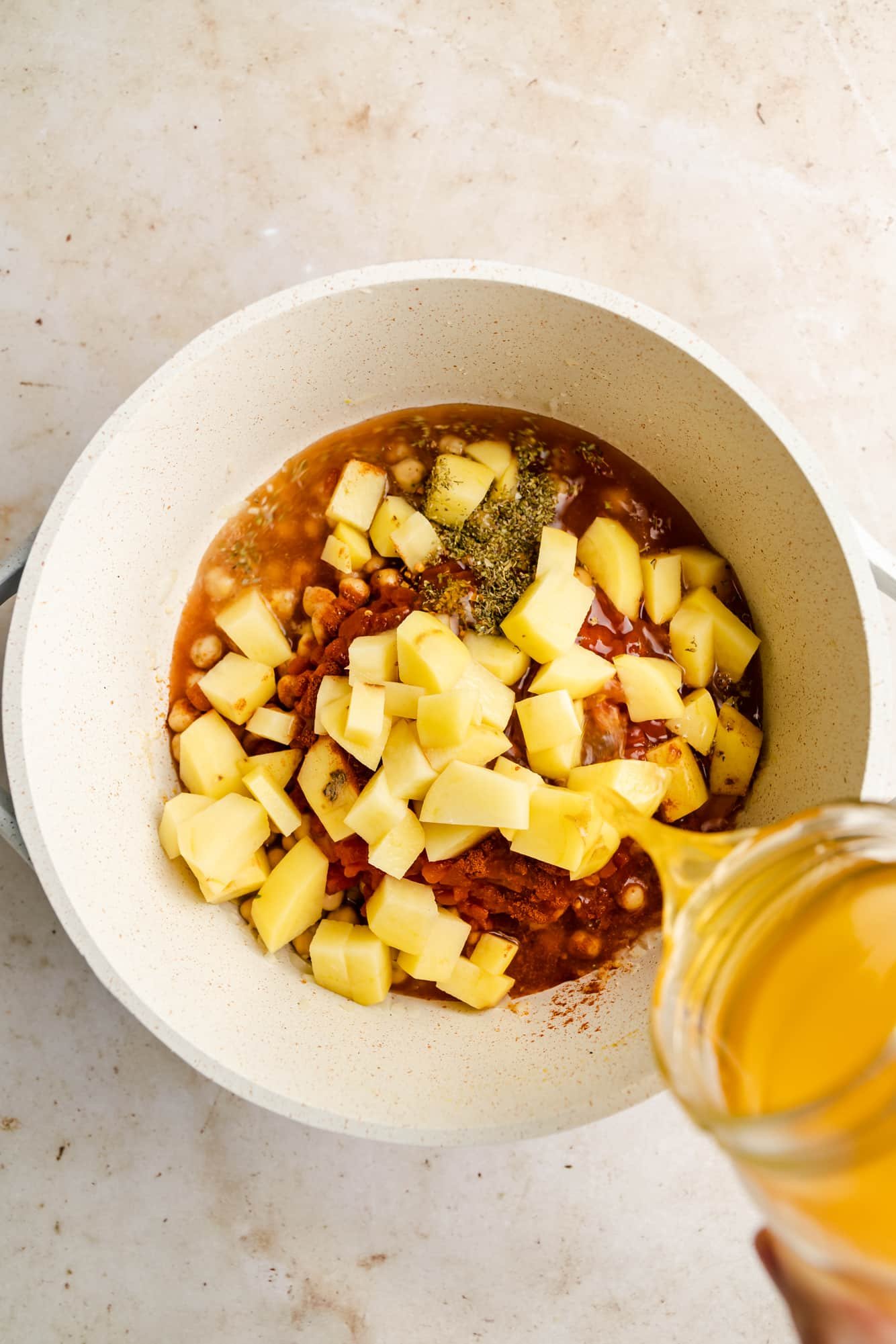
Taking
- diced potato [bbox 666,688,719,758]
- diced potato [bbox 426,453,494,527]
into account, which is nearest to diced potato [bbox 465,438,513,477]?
diced potato [bbox 426,453,494,527]

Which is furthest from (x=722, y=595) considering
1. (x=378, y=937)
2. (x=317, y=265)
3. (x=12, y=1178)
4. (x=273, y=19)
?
(x=12, y=1178)

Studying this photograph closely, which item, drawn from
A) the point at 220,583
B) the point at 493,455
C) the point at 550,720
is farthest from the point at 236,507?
the point at 550,720

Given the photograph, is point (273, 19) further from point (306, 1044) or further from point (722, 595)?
point (306, 1044)

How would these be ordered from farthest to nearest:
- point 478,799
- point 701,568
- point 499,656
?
point 701,568, point 499,656, point 478,799

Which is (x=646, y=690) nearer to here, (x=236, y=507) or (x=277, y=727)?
(x=277, y=727)

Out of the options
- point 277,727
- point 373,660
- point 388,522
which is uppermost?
point 388,522

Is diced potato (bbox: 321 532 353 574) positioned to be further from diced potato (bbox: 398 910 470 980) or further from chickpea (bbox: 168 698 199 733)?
diced potato (bbox: 398 910 470 980)

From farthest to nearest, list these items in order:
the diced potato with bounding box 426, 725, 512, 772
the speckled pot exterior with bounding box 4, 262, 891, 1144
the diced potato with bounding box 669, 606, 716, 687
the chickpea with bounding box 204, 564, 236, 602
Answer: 1. the chickpea with bounding box 204, 564, 236, 602
2. the diced potato with bounding box 669, 606, 716, 687
3. the diced potato with bounding box 426, 725, 512, 772
4. the speckled pot exterior with bounding box 4, 262, 891, 1144
